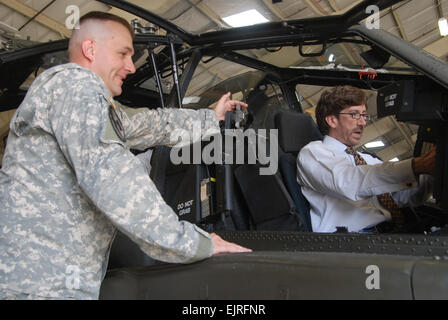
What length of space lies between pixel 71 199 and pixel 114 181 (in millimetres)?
244

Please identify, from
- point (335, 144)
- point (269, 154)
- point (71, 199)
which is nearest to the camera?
point (71, 199)

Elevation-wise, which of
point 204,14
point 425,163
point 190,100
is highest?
point 204,14

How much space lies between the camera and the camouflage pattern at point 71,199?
4.44ft

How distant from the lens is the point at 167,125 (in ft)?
7.17

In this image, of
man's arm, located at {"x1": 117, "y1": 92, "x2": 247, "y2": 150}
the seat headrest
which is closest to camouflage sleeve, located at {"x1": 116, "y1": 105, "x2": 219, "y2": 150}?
man's arm, located at {"x1": 117, "y1": 92, "x2": 247, "y2": 150}

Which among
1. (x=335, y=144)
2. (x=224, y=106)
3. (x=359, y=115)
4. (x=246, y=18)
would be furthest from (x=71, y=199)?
(x=246, y=18)

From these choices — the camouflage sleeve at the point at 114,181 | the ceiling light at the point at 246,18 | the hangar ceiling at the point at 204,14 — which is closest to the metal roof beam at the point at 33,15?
the hangar ceiling at the point at 204,14

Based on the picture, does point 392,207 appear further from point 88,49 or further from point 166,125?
point 88,49

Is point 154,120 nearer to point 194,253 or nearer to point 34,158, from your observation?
point 34,158

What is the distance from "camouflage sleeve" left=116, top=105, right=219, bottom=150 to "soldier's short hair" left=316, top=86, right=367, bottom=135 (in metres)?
0.68

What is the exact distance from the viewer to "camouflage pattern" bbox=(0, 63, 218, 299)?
1.35 metres

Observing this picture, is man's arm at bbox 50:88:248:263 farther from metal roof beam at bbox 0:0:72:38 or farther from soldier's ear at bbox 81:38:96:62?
metal roof beam at bbox 0:0:72:38

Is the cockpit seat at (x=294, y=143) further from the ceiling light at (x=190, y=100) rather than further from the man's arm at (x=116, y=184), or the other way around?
the man's arm at (x=116, y=184)

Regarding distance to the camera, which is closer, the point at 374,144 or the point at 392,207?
the point at 392,207
